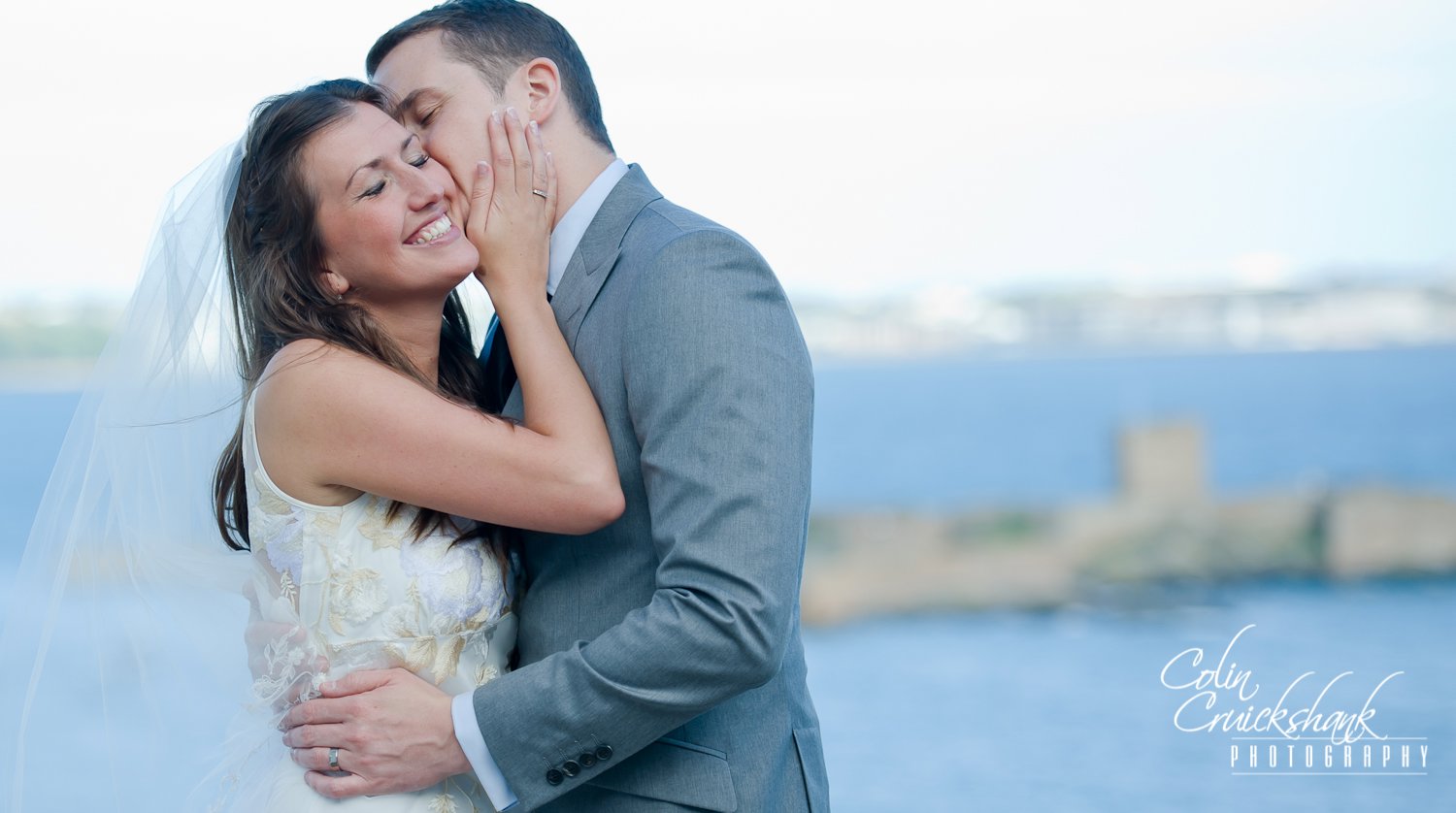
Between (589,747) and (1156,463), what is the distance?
3771 centimetres

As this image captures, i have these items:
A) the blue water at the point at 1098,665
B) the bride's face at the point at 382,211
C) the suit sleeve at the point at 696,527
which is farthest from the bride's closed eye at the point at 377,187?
the blue water at the point at 1098,665

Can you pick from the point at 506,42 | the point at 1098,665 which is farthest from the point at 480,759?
the point at 1098,665

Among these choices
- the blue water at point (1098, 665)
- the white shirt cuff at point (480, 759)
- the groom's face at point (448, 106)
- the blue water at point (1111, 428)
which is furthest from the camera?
the blue water at point (1111, 428)

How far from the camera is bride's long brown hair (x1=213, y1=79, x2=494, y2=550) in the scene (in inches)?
85.4

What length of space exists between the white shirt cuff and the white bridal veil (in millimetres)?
621

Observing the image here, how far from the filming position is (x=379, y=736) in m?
2.00

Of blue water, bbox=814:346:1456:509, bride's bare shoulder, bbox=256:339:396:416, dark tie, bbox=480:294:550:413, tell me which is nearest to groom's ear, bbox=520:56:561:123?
dark tie, bbox=480:294:550:413

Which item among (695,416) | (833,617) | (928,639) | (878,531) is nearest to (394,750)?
(695,416)

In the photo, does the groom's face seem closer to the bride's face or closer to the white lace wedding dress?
the bride's face

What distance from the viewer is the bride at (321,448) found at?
1.99 m

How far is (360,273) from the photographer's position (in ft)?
7.26

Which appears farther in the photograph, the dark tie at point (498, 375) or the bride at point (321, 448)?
the dark tie at point (498, 375)

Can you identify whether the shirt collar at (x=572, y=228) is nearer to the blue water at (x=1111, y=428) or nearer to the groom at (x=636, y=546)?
the groom at (x=636, y=546)

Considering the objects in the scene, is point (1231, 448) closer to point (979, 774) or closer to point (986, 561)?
point (986, 561)
